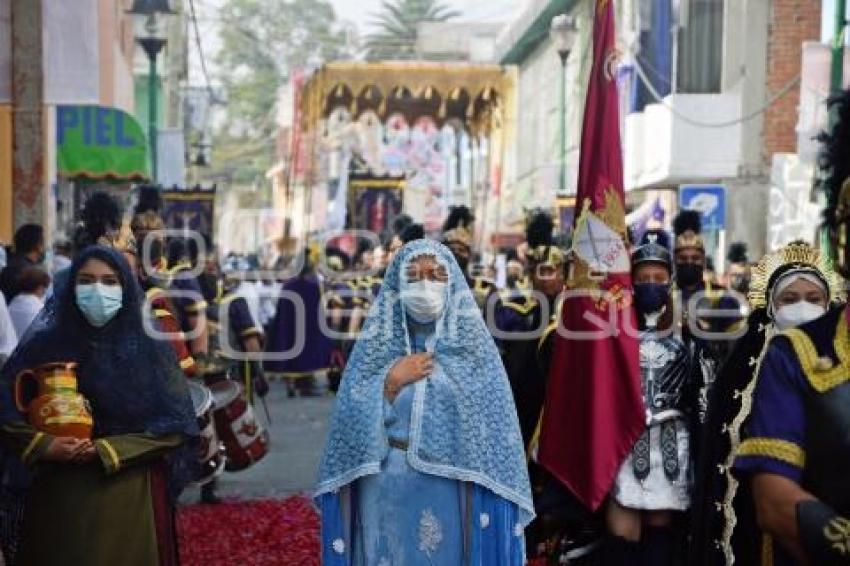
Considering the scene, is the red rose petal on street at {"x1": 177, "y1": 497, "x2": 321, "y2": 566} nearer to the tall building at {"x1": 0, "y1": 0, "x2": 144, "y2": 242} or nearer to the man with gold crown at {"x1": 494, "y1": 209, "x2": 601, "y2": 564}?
the man with gold crown at {"x1": 494, "y1": 209, "x2": 601, "y2": 564}

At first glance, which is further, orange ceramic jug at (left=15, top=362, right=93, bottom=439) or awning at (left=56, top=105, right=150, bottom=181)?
awning at (left=56, top=105, right=150, bottom=181)

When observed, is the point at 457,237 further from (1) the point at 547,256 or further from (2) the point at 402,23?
(2) the point at 402,23

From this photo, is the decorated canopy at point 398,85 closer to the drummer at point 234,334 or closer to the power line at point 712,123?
the power line at point 712,123

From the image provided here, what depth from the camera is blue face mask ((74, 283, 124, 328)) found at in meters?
6.59

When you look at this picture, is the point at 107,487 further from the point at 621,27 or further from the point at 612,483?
the point at 621,27

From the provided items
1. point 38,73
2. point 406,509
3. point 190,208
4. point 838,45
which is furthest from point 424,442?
point 190,208

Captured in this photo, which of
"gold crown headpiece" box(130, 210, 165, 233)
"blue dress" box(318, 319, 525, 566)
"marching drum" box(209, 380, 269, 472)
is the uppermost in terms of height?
"gold crown headpiece" box(130, 210, 165, 233)

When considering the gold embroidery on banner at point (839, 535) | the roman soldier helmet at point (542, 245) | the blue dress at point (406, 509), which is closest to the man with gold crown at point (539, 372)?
the roman soldier helmet at point (542, 245)

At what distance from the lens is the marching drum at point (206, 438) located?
7988 mm

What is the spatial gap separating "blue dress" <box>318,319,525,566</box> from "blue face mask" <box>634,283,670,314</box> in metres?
1.57

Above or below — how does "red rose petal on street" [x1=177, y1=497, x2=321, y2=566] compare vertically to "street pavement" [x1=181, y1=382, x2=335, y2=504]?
above

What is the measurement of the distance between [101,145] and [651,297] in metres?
14.0

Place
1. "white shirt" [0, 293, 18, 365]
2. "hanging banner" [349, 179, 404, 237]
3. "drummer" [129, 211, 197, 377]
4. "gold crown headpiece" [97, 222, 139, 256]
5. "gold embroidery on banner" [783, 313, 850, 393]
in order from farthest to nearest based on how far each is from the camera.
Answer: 1. "hanging banner" [349, 179, 404, 237]
2. "white shirt" [0, 293, 18, 365]
3. "gold crown headpiece" [97, 222, 139, 256]
4. "drummer" [129, 211, 197, 377]
5. "gold embroidery on banner" [783, 313, 850, 393]

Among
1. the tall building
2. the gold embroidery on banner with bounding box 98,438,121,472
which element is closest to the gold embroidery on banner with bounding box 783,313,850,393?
the gold embroidery on banner with bounding box 98,438,121,472
